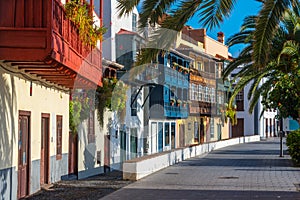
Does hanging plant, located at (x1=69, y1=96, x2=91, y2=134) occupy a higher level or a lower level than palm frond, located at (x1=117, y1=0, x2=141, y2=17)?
lower

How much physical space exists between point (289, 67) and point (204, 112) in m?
31.2

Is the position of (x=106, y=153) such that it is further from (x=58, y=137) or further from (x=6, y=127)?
(x=6, y=127)

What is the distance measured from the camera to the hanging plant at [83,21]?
1377cm

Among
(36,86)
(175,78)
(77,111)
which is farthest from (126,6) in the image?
(175,78)

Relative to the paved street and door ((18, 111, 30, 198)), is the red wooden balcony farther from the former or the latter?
the paved street

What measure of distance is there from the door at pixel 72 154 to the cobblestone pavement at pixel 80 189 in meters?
1.16

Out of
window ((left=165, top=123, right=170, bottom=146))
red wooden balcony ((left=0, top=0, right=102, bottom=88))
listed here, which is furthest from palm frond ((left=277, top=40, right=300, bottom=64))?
window ((left=165, top=123, right=170, bottom=146))

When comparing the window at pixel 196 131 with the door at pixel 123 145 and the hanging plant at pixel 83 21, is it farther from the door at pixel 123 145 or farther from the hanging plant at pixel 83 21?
the hanging plant at pixel 83 21

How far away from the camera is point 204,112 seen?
2224 inches

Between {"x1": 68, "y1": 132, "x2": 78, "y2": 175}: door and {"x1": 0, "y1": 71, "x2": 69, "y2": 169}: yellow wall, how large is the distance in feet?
4.38

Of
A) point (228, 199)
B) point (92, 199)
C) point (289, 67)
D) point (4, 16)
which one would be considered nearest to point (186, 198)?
point (228, 199)

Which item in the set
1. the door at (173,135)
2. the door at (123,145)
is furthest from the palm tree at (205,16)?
the door at (173,135)

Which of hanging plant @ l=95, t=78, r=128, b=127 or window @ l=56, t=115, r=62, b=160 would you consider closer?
window @ l=56, t=115, r=62, b=160

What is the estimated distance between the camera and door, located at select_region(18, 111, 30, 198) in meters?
14.8
